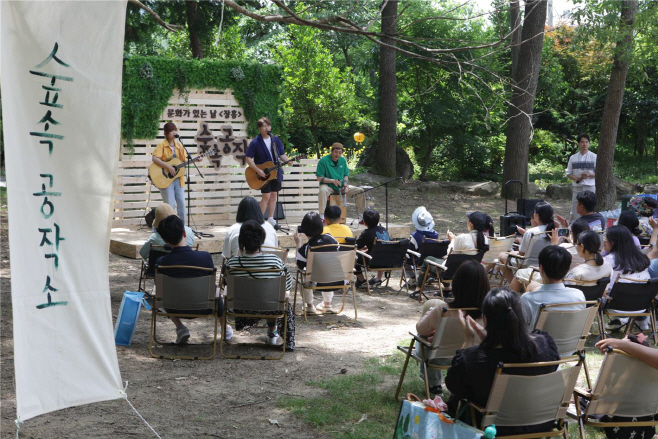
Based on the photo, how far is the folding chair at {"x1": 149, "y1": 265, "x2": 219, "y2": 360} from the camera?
229 inches

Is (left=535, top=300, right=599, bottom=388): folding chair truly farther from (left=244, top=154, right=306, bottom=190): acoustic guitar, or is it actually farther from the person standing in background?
the person standing in background

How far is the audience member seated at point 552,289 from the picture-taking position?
4.91 meters

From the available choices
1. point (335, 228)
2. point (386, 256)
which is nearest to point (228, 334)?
point (335, 228)

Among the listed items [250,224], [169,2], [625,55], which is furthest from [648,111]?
[250,224]

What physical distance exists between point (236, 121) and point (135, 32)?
4.90 metres

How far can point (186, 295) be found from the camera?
19.2 feet

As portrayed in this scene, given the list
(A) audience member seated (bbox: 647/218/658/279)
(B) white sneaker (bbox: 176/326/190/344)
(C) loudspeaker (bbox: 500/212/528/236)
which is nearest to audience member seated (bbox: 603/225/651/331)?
(A) audience member seated (bbox: 647/218/658/279)

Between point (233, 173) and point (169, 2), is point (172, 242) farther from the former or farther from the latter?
point (169, 2)

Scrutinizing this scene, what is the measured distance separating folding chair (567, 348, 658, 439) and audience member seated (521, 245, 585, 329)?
1.08m

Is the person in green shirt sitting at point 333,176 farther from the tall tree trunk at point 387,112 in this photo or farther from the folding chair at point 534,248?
the tall tree trunk at point 387,112

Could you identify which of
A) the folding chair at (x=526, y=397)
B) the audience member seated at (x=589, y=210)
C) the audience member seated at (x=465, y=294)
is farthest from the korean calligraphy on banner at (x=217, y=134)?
the folding chair at (x=526, y=397)

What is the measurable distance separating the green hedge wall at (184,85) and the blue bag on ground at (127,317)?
6.74 metres

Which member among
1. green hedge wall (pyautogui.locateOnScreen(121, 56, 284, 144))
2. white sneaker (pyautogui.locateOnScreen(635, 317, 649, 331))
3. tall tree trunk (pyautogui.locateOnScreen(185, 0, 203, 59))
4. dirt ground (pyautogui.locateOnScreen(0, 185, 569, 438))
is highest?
tall tree trunk (pyautogui.locateOnScreen(185, 0, 203, 59))

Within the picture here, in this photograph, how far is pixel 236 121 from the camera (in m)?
14.0
